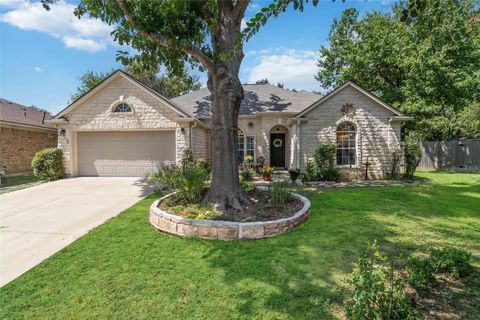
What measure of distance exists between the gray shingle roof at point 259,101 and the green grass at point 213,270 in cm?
923

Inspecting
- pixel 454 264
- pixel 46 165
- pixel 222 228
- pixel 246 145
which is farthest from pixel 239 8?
pixel 46 165

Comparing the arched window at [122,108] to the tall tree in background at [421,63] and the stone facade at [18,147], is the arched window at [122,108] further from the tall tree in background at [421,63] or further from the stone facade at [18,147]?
the tall tree in background at [421,63]

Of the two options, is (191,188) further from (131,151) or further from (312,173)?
(131,151)

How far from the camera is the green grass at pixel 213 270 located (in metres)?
2.72

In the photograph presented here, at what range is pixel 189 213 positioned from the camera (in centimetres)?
524

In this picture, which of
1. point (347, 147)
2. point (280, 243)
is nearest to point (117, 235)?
point (280, 243)

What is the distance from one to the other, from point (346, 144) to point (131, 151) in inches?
439

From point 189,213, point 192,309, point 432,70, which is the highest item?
point 432,70

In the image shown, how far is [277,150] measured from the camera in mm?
14828

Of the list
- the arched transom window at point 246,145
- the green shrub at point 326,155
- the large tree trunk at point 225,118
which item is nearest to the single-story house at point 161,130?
the green shrub at point 326,155

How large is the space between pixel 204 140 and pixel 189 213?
957cm

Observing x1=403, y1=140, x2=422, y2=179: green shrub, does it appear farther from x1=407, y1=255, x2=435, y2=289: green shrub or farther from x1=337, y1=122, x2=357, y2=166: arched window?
x1=407, y1=255, x2=435, y2=289: green shrub

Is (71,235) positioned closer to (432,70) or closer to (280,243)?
(280,243)

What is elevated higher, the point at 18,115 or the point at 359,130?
the point at 18,115
